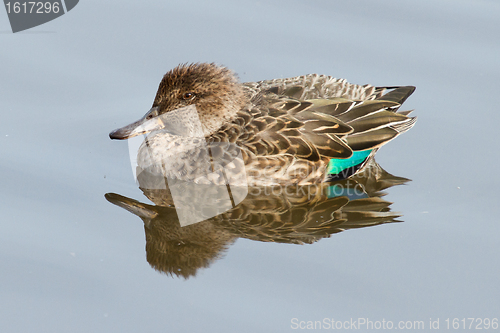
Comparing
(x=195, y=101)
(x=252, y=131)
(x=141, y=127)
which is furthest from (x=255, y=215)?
(x=141, y=127)

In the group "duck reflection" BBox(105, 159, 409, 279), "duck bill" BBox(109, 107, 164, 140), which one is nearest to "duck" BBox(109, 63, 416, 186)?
"duck bill" BBox(109, 107, 164, 140)

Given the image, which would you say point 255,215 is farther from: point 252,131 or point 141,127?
point 141,127

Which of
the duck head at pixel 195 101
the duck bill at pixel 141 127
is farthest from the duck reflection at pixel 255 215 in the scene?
the duck head at pixel 195 101

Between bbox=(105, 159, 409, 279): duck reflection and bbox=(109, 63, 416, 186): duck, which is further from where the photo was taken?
bbox=(109, 63, 416, 186): duck

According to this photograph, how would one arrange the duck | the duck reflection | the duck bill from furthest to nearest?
1. the duck bill
2. the duck
3. the duck reflection

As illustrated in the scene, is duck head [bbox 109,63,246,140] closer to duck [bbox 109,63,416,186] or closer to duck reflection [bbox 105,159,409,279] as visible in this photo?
duck [bbox 109,63,416,186]

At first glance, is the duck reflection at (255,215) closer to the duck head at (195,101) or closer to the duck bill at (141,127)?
the duck bill at (141,127)

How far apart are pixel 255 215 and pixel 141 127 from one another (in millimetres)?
1597

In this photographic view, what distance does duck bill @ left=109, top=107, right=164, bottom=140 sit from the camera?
677 centimetres

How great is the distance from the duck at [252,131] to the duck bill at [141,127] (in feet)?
0.04

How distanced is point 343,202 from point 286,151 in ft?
2.63

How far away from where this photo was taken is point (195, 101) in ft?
22.7

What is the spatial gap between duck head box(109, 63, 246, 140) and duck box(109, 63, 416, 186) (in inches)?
0.4

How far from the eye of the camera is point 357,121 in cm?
692
